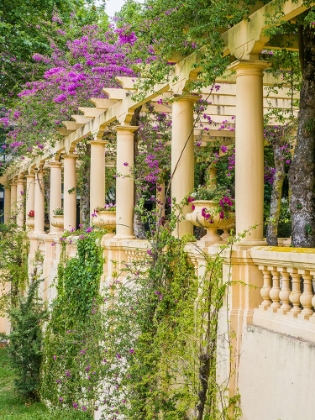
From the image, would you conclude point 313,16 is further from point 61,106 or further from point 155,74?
point 61,106

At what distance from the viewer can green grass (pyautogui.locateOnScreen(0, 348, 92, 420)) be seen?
1121 centimetres

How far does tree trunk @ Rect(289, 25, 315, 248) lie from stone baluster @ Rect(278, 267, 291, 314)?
1.11 m

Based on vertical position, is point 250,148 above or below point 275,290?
above

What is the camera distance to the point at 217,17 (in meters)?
6.84

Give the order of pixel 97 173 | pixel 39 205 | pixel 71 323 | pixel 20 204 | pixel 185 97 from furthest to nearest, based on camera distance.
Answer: pixel 20 204, pixel 39 205, pixel 97 173, pixel 71 323, pixel 185 97

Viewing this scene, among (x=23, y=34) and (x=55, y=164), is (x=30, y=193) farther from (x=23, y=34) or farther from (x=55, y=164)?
(x=23, y=34)

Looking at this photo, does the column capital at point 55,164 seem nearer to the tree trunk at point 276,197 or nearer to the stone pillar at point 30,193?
the stone pillar at point 30,193

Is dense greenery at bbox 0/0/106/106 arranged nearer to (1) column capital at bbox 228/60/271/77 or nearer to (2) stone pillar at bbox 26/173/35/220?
(2) stone pillar at bbox 26/173/35/220

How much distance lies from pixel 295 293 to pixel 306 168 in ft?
5.26

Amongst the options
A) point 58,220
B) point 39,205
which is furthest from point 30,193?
point 58,220

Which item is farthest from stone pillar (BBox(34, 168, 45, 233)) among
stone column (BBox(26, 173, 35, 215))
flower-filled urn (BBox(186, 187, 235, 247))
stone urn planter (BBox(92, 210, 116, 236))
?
flower-filled urn (BBox(186, 187, 235, 247))

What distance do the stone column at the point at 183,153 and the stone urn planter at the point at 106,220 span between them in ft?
10.5

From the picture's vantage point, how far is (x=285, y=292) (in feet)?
19.3

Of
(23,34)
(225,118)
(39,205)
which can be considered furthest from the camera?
(23,34)
